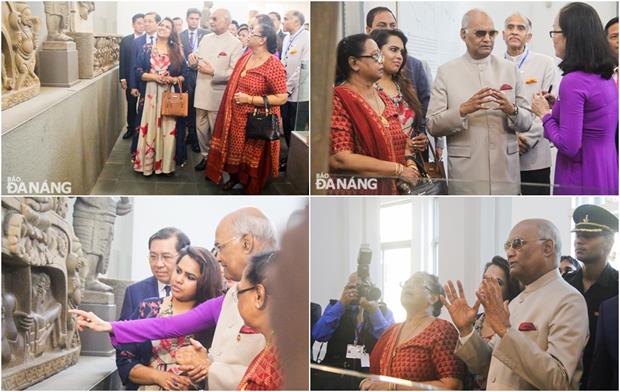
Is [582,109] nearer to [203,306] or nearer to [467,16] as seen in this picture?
[467,16]

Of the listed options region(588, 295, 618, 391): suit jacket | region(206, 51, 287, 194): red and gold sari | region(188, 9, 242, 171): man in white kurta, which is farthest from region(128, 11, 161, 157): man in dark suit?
region(588, 295, 618, 391): suit jacket

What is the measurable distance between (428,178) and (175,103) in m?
0.92

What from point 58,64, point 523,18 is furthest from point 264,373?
point 523,18

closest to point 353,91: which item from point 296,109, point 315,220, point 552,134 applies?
point 296,109

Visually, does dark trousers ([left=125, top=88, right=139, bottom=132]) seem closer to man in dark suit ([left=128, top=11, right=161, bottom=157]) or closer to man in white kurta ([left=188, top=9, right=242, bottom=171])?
man in dark suit ([left=128, top=11, right=161, bottom=157])

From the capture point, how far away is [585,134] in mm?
3094

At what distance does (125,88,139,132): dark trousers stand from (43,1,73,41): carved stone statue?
27 centimetres

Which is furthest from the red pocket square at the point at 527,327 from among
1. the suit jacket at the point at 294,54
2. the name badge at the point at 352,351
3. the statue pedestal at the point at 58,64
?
the statue pedestal at the point at 58,64

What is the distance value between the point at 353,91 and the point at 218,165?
535mm

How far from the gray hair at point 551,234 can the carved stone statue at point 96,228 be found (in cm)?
146

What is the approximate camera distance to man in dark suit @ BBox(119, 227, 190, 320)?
3.06 metres

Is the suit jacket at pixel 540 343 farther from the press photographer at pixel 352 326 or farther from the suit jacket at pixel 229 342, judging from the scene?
the suit jacket at pixel 229 342

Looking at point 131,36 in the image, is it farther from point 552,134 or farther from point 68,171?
point 552,134

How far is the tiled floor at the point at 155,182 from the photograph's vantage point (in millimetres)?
3021
